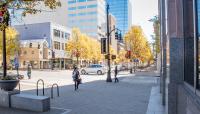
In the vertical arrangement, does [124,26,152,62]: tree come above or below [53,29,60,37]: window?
below

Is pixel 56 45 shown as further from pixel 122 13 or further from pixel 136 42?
pixel 122 13

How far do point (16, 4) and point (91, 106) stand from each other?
5.39 metres

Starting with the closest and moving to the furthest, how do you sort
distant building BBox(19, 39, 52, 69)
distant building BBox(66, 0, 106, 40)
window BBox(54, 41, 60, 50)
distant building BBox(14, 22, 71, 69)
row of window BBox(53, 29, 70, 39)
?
distant building BBox(19, 39, 52, 69) → distant building BBox(14, 22, 71, 69) → window BBox(54, 41, 60, 50) → row of window BBox(53, 29, 70, 39) → distant building BBox(66, 0, 106, 40)

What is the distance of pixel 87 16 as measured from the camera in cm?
11288

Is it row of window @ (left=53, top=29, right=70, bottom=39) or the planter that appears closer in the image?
the planter

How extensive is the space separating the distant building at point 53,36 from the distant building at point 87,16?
31209mm

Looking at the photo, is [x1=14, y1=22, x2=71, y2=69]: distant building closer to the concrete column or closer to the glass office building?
the concrete column

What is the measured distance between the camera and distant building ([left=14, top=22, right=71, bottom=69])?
72.5m

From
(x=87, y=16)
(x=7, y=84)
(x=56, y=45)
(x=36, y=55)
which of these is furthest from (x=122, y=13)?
(x=7, y=84)

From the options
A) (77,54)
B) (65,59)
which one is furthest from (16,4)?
(65,59)

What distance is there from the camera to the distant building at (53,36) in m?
72.5

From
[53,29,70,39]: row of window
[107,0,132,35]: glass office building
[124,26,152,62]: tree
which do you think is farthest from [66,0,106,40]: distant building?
[107,0,132,35]: glass office building

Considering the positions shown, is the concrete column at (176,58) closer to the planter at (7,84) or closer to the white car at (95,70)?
the planter at (7,84)

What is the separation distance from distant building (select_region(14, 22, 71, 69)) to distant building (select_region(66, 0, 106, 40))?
31.2m
